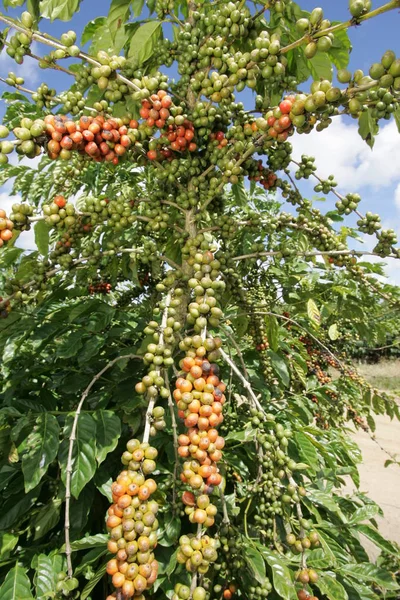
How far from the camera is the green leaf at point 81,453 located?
171cm

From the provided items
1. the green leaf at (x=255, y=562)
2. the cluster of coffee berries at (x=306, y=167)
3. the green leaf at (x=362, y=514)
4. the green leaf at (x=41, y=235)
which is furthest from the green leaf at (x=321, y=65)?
the green leaf at (x=362, y=514)

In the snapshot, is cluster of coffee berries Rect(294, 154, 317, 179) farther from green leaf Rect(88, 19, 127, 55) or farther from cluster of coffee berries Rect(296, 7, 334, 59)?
green leaf Rect(88, 19, 127, 55)

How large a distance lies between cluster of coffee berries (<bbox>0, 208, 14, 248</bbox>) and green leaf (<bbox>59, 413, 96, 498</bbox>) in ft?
2.79

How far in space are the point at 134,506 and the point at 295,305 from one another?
3003 millimetres

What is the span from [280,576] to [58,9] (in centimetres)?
287

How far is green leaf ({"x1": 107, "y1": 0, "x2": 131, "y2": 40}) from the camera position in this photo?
233 cm

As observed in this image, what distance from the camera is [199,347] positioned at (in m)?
1.36

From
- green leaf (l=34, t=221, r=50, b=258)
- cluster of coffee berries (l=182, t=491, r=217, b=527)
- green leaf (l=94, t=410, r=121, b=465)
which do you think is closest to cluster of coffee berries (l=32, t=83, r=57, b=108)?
green leaf (l=34, t=221, r=50, b=258)

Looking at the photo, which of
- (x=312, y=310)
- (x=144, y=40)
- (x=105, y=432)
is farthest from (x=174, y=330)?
(x=312, y=310)

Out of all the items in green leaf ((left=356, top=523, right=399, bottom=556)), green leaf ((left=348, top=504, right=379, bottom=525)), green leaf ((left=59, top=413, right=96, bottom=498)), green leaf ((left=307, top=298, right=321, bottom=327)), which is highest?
green leaf ((left=307, top=298, right=321, bottom=327))

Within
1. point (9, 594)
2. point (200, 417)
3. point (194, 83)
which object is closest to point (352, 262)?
point (194, 83)

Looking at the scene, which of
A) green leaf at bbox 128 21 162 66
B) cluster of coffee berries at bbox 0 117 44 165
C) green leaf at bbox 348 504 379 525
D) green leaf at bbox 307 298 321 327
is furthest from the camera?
green leaf at bbox 307 298 321 327

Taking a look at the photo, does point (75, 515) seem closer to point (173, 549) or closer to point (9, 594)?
point (9, 594)

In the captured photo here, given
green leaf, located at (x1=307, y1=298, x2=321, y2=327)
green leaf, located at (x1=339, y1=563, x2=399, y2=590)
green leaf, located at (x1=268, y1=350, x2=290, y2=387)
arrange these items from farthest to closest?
green leaf, located at (x1=307, y1=298, x2=321, y2=327)
green leaf, located at (x1=268, y1=350, x2=290, y2=387)
green leaf, located at (x1=339, y1=563, x2=399, y2=590)
